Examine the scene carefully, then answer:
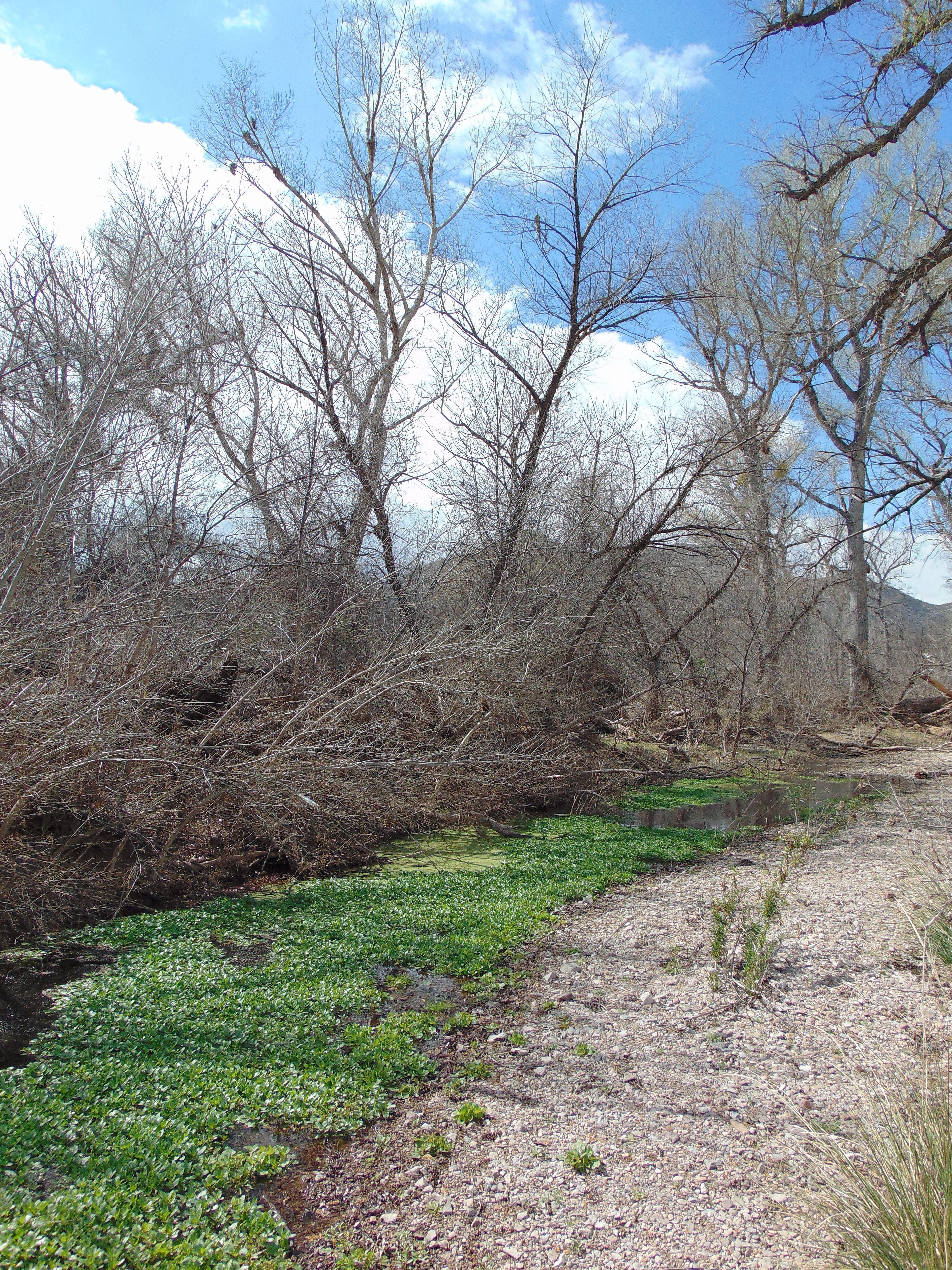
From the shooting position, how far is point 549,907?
320 inches

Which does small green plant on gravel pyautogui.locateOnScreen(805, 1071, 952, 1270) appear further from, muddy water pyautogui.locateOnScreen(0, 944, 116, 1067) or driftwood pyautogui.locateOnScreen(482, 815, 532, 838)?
driftwood pyautogui.locateOnScreen(482, 815, 532, 838)

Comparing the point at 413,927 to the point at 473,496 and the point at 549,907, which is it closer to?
the point at 549,907

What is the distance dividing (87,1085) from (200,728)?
477cm

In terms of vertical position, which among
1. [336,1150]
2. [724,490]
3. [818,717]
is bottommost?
[336,1150]

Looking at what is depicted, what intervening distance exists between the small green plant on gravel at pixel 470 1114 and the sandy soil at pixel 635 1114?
50 millimetres

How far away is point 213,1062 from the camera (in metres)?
4.53

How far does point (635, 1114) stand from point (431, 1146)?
3.63 ft

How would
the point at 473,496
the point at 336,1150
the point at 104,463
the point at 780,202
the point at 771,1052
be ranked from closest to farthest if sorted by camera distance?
the point at 336,1150 < the point at 771,1052 < the point at 780,202 < the point at 104,463 < the point at 473,496

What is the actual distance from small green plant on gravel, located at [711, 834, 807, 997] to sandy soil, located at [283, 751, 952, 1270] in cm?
14

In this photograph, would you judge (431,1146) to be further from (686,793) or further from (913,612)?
(913,612)

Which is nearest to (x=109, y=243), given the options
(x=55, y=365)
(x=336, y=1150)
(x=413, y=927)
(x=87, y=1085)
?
(x=55, y=365)

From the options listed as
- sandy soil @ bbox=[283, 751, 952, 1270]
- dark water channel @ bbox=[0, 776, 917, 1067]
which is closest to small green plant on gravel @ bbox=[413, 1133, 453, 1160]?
sandy soil @ bbox=[283, 751, 952, 1270]

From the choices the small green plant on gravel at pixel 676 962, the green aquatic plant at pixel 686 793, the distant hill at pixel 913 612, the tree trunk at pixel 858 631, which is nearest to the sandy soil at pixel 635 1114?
the small green plant on gravel at pixel 676 962

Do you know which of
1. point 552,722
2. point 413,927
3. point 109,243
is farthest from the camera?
point 552,722
